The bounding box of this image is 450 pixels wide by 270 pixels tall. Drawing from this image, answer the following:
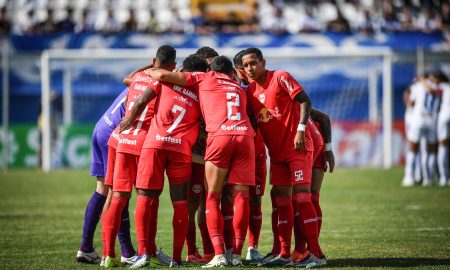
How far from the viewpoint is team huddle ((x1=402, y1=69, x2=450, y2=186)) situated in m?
21.3

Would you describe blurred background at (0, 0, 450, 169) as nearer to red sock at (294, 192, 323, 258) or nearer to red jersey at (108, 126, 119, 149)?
red jersey at (108, 126, 119, 149)

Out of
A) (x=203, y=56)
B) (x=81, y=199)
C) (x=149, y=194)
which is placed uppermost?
(x=203, y=56)

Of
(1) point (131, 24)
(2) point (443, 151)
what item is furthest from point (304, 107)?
(1) point (131, 24)

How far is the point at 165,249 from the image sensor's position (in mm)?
11477

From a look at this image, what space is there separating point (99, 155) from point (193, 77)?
1.68 m

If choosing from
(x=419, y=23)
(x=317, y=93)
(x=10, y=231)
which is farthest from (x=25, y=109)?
(x=10, y=231)

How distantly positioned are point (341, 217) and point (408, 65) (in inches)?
572

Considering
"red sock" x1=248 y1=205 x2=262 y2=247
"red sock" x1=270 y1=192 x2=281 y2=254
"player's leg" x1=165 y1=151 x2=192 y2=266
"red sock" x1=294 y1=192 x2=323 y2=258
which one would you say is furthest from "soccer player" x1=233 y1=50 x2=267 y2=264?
"player's leg" x1=165 y1=151 x2=192 y2=266

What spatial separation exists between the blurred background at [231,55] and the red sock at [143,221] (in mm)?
17839

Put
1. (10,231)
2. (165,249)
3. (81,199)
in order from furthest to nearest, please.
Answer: (81,199) < (10,231) < (165,249)

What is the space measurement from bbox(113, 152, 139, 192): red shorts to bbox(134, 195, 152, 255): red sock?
0.84 ft

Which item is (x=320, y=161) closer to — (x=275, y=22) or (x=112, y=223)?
(x=112, y=223)

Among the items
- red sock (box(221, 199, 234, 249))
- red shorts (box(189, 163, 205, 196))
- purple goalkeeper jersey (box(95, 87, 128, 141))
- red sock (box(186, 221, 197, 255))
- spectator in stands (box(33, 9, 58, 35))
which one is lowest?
red sock (box(186, 221, 197, 255))

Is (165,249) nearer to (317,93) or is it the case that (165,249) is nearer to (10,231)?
(10,231)
